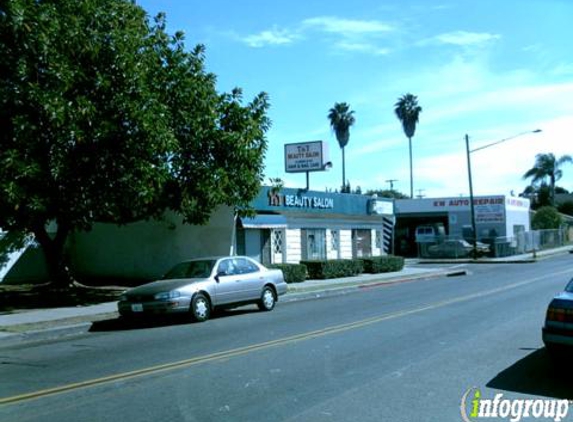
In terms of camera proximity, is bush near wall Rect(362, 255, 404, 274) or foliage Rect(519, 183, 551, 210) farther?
foliage Rect(519, 183, 551, 210)

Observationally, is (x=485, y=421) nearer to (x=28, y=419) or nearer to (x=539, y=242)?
(x=28, y=419)

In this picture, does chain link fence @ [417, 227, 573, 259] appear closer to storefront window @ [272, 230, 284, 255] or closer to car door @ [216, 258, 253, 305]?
storefront window @ [272, 230, 284, 255]

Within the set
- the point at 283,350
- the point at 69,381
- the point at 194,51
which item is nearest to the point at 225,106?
→ the point at 194,51

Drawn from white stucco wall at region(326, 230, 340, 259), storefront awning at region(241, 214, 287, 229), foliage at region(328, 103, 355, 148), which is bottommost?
white stucco wall at region(326, 230, 340, 259)

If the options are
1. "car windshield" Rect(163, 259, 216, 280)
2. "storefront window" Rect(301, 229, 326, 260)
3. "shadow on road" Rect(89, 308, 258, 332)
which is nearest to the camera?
"shadow on road" Rect(89, 308, 258, 332)

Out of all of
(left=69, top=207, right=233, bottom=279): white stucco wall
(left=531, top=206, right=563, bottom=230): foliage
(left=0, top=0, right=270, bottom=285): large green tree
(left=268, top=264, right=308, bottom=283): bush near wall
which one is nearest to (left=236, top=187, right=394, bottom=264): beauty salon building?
(left=69, top=207, right=233, bottom=279): white stucco wall

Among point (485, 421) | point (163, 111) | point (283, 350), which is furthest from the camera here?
point (163, 111)

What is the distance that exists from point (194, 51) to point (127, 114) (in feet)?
14.6

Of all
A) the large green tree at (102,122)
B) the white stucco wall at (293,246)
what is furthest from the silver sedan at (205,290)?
the white stucco wall at (293,246)

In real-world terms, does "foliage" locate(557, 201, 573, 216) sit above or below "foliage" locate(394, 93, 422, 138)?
below

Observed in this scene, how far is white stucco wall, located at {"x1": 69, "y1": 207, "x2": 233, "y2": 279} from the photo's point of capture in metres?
24.6

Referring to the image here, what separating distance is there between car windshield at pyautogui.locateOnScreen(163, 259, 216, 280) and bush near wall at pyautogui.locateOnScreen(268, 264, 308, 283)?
898 cm

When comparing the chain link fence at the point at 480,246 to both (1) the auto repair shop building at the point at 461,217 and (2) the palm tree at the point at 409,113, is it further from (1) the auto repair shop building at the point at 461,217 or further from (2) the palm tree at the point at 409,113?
(2) the palm tree at the point at 409,113

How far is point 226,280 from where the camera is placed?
15.2m
